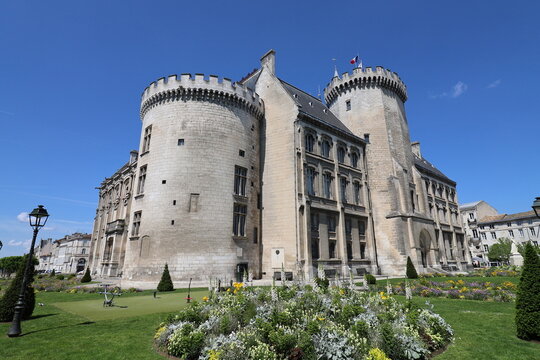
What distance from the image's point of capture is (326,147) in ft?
108

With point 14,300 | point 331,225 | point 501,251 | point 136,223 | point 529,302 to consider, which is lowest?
point 14,300

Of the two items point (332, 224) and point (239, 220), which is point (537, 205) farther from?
point (239, 220)

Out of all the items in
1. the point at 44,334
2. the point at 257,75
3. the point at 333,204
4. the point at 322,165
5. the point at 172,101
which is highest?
the point at 257,75

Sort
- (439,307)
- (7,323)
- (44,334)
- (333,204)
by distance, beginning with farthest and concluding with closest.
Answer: (333,204), (439,307), (7,323), (44,334)

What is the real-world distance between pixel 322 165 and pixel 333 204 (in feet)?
14.1

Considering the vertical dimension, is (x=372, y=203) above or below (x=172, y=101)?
below

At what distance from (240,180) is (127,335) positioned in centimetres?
2037

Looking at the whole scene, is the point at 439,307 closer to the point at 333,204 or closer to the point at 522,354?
the point at 522,354

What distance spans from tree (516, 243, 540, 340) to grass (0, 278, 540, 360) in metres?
0.29

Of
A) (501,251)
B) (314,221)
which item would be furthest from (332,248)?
(501,251)

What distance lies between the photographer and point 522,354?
6746 millimetres

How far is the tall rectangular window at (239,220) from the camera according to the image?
26831 mm

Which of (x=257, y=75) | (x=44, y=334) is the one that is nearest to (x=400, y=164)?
(x=257, y=75)

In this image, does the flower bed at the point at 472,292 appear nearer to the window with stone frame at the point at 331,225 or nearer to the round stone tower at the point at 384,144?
the window with stone frame at the point at 331,225
